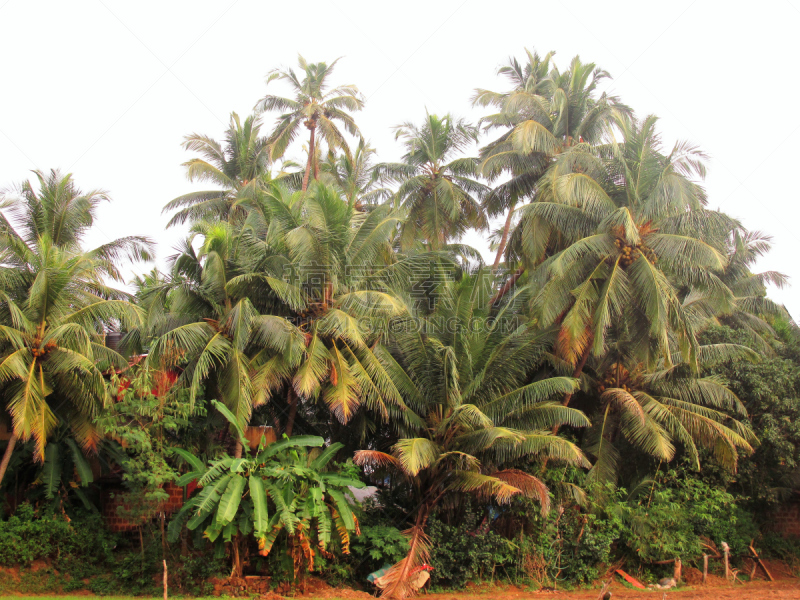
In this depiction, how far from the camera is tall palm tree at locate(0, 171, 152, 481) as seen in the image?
12.3 metres

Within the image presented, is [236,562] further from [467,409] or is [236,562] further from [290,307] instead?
[467,409]

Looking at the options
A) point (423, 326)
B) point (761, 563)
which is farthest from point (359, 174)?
point (761, 563)

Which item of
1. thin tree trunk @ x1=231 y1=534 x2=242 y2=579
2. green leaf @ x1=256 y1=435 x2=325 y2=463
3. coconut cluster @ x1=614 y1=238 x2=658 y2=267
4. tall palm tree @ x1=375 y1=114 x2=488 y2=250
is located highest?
tall palm tree @ x1=375 y1=114 x2=488 y2=250

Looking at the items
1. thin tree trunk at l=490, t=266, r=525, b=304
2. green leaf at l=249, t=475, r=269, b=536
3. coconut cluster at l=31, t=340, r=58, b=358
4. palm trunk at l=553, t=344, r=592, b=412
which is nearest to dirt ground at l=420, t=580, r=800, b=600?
green leaf at l=249, t=475, r=269, b=536

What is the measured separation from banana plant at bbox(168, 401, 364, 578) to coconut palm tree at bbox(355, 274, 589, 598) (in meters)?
1.19

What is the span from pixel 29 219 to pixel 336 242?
781 cm

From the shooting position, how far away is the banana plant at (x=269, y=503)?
11.6 metres

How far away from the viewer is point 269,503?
39.9 ft

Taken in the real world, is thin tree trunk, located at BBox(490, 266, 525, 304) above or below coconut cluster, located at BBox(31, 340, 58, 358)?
above

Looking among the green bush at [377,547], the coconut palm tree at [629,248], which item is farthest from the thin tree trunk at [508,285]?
the green bush at [377,547]

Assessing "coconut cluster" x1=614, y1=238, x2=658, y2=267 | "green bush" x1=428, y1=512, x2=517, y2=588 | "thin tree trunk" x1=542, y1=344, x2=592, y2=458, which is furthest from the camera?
"thin tree trunk" x1=542, y1=344, x2=592, y2=458

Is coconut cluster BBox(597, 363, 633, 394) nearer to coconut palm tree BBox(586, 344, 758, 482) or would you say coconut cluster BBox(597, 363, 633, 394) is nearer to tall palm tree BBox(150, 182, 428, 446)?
coconut palm tree BBox(586, 344, 758, 482)

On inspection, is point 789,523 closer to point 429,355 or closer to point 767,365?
point 767,365

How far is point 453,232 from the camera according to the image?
70.6 feet
